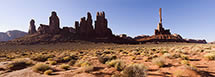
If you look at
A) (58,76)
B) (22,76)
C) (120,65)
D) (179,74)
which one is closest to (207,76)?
(179,74)

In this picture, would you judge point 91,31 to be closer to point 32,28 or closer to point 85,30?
point 85,30

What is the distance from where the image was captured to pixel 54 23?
257ft

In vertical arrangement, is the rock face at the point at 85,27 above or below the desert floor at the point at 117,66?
above

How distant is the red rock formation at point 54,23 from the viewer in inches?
3010

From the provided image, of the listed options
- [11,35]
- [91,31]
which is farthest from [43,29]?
[11,35]

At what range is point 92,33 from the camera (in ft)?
292

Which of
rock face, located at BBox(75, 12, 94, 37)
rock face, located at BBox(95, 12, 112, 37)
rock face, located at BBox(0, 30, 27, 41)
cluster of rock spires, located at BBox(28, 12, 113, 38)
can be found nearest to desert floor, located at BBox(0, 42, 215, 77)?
cluster of rock spires, located at BBox(28, 12, 113, 38)

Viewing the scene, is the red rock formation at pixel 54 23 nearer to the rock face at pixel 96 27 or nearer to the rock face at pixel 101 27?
the rock face at pixel 96 27

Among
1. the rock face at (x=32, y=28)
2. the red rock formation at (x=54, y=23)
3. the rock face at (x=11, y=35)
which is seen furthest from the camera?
the rock face at (x=11, y=35)

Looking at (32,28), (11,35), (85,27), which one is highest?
(85,27)

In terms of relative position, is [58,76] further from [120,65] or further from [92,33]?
[92,33]

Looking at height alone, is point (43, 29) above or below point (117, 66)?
above

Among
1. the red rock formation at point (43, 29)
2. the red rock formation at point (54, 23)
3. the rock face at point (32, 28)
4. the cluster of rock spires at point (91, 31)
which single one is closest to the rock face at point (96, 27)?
the cluster of rock spires at point (91, 31)

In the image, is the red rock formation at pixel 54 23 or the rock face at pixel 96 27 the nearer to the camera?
the red rock formation at pixel 54 23
